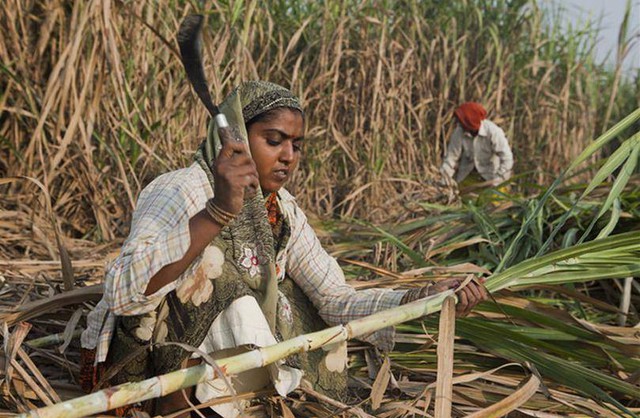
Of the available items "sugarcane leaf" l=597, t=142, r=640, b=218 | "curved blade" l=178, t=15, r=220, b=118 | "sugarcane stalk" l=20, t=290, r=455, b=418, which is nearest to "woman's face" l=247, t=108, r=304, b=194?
"curved blade" l=178, t=15, r=220, b=118

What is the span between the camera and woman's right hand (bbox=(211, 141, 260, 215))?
4.42 ft

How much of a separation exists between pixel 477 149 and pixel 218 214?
4.90 metres

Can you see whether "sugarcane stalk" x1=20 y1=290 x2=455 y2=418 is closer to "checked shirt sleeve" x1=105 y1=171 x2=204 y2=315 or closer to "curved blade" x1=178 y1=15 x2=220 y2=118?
"checked shirt sleeve" x1=105 y1=171 x2=204 y2=315

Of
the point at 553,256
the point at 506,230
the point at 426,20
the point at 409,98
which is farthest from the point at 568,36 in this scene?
the point at 553,256

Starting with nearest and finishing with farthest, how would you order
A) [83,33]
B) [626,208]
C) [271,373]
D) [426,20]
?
1. [271,373]
2. [626,208]
3. [83,33]
4. [426,20]

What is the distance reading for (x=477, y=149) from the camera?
6.05 meters

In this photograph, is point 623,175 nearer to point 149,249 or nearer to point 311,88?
point 149,249

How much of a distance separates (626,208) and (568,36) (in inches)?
188

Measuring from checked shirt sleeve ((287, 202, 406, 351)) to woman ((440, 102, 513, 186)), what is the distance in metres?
3.96

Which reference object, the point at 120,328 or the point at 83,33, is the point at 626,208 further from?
the point at 83,33

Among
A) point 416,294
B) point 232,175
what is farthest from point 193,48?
point 416,294

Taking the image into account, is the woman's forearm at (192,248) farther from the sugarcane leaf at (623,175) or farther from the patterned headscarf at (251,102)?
the sugarcane leaf at (623,175)

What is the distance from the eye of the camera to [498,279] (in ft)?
6.04

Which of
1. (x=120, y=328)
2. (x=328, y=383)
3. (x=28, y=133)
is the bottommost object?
(x=328, y=383)
